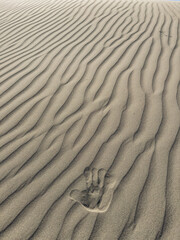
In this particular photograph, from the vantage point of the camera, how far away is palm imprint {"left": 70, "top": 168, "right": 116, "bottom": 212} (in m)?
1.53

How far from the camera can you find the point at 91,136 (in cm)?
202

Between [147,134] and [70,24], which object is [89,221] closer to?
[147,134]

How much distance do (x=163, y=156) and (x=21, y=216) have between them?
3.76ft

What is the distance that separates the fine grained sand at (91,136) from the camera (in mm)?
1462

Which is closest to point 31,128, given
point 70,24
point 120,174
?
point 120,174

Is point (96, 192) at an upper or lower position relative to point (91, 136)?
lower

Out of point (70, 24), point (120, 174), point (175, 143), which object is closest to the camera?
point (120, 174)

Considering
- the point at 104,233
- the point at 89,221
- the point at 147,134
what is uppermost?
the point at 147,134

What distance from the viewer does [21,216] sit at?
4.94 ft

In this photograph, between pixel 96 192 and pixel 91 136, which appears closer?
pixel 96 192

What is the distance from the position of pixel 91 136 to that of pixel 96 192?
1.83 feet

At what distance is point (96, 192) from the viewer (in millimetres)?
1603

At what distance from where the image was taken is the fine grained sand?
1.46 metres

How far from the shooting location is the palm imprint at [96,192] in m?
1.53
